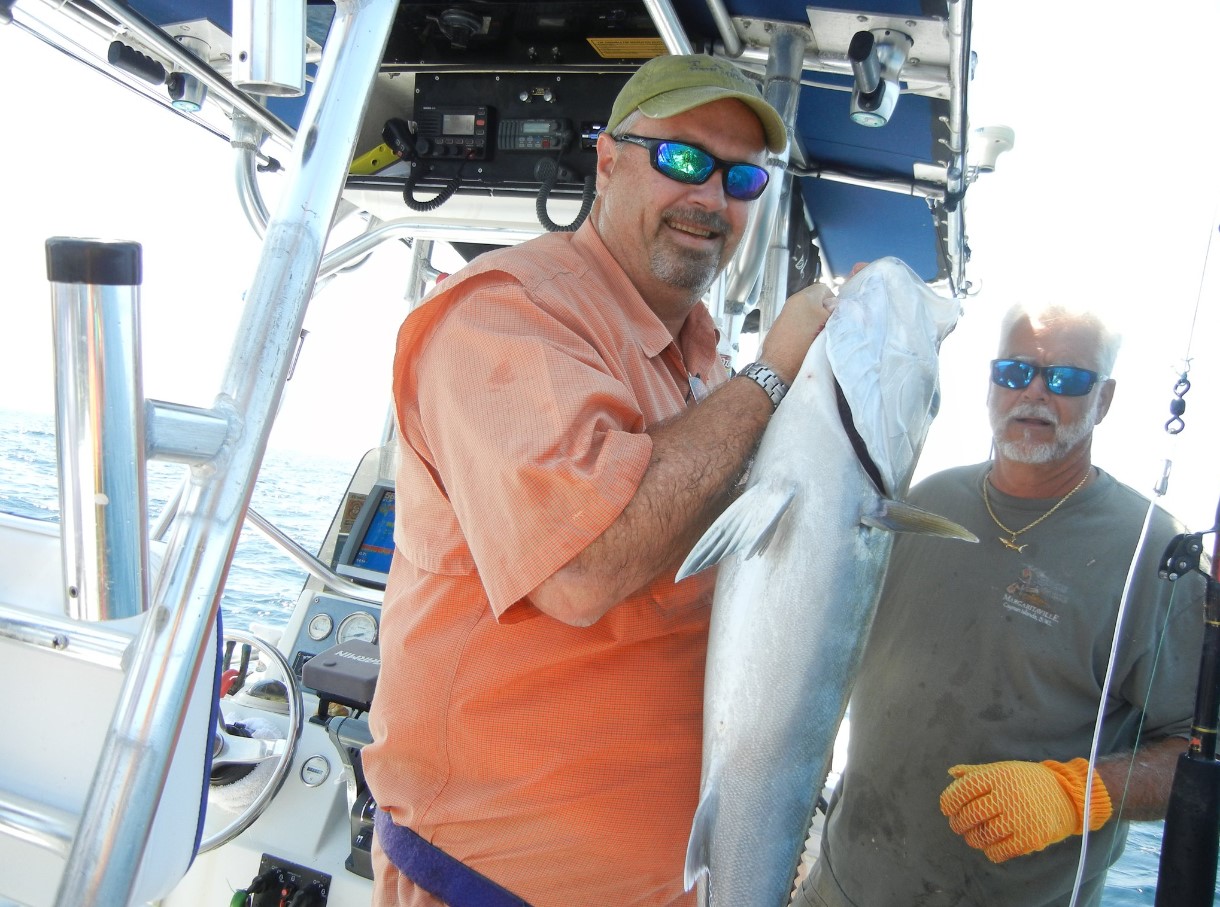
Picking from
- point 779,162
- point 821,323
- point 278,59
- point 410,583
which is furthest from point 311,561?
point 278,59

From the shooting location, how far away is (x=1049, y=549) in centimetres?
263

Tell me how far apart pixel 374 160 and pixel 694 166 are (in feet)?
8.05

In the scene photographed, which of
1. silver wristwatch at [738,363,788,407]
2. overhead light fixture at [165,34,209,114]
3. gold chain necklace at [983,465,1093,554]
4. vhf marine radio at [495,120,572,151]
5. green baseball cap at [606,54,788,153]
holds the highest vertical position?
overhead light fixture at [165,34,209,114]

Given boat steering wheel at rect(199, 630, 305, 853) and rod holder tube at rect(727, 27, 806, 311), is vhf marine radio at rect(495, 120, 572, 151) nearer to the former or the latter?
rod holder tube at rect(727, 27, 806, 311)

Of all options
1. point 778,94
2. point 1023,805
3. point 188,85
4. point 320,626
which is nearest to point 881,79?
point 778,94

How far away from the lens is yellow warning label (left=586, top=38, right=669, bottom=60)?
3328 millimetres

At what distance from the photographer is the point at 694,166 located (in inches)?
81.0

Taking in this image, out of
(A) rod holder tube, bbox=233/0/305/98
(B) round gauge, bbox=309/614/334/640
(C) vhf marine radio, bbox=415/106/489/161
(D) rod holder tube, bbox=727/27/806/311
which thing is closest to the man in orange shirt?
(A) rod holder tube, bbox=233/0/305/98

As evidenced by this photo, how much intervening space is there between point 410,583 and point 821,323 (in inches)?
38.1

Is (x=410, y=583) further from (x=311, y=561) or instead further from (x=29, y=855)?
(x=311, y=561)

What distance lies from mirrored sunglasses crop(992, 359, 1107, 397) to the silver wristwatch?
1280mm

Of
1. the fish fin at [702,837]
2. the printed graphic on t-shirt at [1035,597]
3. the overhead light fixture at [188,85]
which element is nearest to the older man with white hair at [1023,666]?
the printed graphic on t-shirt at [1035,597]

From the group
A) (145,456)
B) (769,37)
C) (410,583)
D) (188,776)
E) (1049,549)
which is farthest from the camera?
(769,37)

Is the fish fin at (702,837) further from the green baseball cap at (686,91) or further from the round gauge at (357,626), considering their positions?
the round gauge at (357,626)
